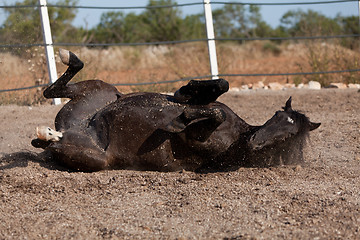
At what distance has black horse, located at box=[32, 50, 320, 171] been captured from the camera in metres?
3.60

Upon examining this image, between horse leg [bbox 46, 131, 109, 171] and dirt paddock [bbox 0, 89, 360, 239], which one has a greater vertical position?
horse leg [bbox 46, 131, 109, 171]

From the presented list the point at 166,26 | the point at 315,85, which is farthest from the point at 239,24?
the point at 315,85

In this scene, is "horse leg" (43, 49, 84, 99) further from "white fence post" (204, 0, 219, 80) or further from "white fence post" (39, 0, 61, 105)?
"white fence post" (204, 0, 219, 80)

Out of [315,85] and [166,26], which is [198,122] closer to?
[315,85]

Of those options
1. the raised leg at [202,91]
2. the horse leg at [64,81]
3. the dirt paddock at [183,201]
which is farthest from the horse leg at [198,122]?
the horse leg at [64,81]

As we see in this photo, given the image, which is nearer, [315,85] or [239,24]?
[315,85]

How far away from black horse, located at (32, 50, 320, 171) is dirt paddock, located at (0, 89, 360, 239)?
104mm

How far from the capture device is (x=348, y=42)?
1148cm

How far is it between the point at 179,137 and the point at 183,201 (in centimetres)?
64

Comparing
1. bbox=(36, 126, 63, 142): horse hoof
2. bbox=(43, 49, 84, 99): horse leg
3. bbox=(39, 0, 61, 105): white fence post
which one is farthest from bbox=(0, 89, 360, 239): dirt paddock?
bbox=(39, 0, 61, 105): white fence post

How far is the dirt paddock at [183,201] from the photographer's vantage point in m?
2.62

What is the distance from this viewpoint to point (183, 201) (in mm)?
3115

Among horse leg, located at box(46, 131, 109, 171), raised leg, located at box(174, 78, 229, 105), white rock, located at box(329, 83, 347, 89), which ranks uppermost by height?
raised leg, located at box(174, 78, 229, 105)

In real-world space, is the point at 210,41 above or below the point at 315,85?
above
